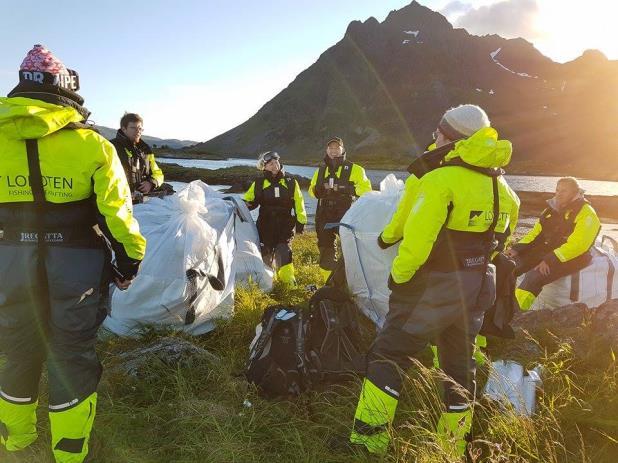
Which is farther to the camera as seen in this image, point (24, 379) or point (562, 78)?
point (562, 78)

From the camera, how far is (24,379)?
7.52 feet

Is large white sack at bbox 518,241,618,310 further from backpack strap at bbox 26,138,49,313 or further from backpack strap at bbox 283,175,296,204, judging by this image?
backpack strap at bbox 26,138,49,313

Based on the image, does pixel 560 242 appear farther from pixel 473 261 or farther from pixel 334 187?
pixel 473 261

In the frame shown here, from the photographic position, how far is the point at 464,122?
252cm

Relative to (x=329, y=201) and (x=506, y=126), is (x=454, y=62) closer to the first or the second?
(x=506, y=126)

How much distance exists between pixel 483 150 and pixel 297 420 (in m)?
2.05

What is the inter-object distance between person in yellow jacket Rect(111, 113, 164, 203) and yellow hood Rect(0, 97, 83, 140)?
2.89m

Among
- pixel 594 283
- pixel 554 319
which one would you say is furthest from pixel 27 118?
pixel 594 283

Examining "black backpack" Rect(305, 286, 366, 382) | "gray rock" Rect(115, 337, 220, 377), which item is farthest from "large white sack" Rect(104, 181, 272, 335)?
"black backpack" Rect(305, 286, 366, 382)

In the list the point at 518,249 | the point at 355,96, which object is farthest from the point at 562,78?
the point at 518,249

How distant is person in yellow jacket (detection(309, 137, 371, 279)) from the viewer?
6256mm

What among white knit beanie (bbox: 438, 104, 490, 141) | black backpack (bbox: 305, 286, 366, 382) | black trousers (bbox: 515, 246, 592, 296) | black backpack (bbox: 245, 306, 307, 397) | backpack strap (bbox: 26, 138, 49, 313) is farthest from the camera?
black trousers (bbox: 515, 246, 592, 296)

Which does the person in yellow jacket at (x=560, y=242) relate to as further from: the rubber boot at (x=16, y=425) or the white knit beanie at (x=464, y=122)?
the rubber boot at (x=16, y=425)

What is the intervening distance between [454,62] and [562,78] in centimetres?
3939
